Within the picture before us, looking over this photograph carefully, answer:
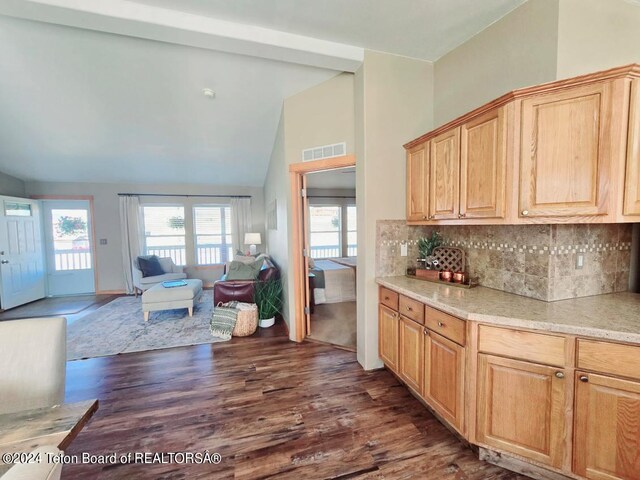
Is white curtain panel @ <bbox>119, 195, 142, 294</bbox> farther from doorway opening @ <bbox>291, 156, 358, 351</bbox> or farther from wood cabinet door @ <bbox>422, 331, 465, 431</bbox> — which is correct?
wood cabinet door @ <bbox>422, 331, 465, 431</bbox>

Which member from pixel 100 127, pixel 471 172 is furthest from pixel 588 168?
pixel 100 127

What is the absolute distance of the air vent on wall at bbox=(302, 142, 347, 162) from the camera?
296 cm

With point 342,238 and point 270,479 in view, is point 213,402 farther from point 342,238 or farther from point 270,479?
point 342,238

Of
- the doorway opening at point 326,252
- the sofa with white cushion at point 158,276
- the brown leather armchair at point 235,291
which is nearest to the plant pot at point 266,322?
the brown leather armchair at point 235,291

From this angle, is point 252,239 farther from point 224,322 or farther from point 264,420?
point 264,420

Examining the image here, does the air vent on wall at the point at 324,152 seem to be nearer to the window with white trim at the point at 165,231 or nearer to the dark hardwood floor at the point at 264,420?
the dark hardwood floor at the point at 264,420

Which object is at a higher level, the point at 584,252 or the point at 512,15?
the point at 512,15

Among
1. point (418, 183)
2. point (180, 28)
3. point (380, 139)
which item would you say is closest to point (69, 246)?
point (180, 28)

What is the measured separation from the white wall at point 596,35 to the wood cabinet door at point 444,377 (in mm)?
1910

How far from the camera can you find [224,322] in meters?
3.62

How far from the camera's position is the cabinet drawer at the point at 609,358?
1.25 metres

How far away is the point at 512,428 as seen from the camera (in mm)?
1535

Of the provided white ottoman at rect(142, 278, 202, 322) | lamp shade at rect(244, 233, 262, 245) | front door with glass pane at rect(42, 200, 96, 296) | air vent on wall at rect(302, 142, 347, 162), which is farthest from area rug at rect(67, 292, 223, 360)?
air vent on wall at rect(302, 142, 347, 162)

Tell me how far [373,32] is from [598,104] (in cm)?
168
